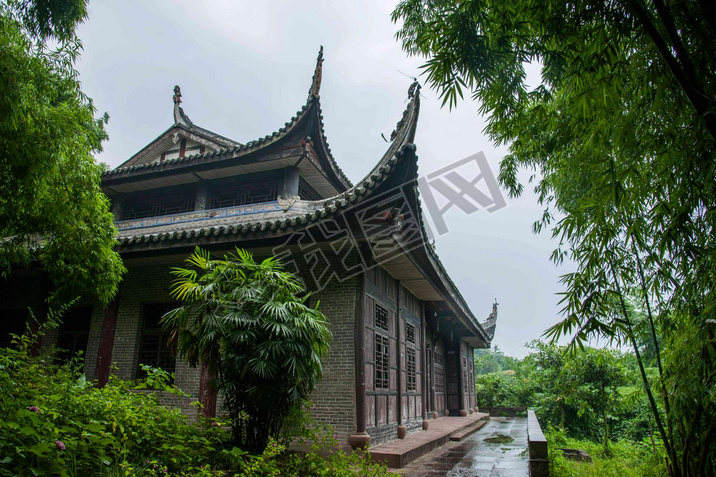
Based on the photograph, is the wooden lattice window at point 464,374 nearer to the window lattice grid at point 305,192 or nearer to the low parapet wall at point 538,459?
the window lattice grid at point 305,192

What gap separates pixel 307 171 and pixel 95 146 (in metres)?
4.56

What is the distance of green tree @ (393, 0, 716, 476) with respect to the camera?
9.39 feet

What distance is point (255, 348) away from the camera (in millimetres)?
4461

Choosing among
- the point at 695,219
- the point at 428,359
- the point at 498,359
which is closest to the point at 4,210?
the point at 695,219

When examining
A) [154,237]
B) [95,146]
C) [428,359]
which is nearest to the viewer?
[95,146]

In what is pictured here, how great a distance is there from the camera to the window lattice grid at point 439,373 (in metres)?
14.0

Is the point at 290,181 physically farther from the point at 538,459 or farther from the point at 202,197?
the point at 538,459

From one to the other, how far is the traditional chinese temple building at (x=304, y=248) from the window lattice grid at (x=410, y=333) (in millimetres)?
24

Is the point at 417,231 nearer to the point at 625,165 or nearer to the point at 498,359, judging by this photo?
the point at 625,165

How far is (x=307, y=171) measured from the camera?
9656mm

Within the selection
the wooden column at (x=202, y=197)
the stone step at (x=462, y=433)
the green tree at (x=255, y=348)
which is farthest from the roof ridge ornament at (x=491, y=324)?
the green tree at (x=255, y=348)

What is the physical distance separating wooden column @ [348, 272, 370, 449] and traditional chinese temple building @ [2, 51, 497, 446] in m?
0.01

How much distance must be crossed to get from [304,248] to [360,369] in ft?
6.31

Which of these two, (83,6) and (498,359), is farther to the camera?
(498,359)
